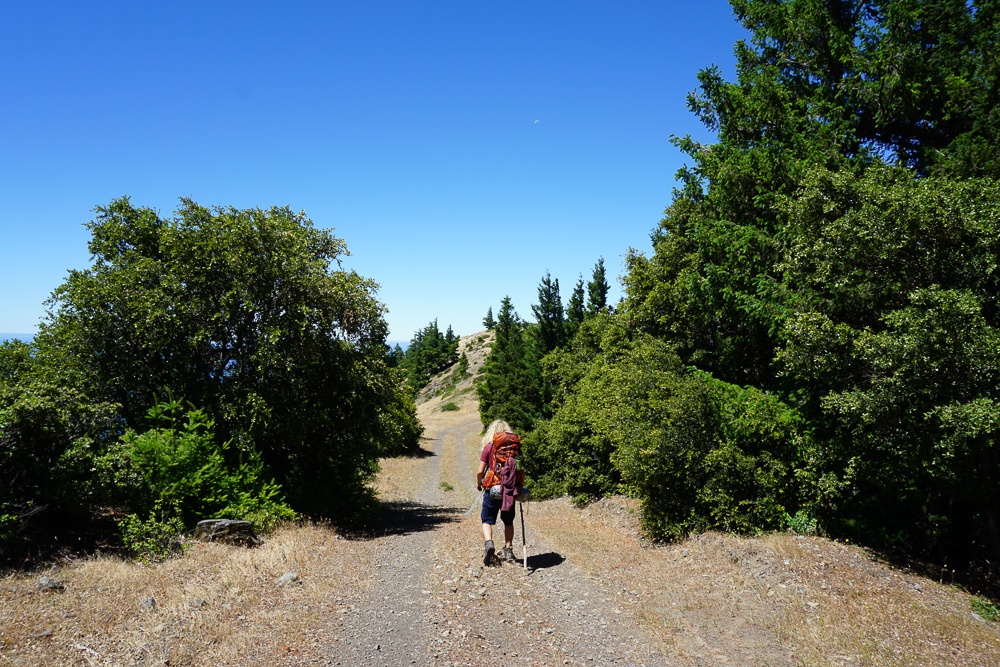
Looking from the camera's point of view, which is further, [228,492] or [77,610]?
[228,492]

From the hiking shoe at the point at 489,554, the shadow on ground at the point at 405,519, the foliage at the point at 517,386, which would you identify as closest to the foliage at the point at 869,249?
the hiking shoe at the point at 489,554

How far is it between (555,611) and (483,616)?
0.97 meters

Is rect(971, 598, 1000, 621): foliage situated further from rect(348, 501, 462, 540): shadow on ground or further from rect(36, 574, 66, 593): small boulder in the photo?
rect(36, 574, 66, 593): small boulder

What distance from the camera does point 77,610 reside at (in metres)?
6.62

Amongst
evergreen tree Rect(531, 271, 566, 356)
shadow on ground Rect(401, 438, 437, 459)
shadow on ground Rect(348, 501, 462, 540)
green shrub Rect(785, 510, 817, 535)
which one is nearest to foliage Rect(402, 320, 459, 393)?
shadow on ground Rect(401, 438, 437, 459)

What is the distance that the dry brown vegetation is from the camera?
5.84 m

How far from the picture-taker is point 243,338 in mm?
14094

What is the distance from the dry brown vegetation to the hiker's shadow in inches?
9.7

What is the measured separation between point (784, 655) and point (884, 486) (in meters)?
5.17

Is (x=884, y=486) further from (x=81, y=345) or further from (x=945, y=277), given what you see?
(x=81, y=345)

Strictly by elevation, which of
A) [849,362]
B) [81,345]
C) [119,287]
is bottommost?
[849,362]

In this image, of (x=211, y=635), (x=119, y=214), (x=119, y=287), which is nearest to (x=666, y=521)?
(x=211, y=635)

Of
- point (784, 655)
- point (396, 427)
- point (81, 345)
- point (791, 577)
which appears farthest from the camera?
point (396, 427)

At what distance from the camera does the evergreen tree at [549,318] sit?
37.2m
